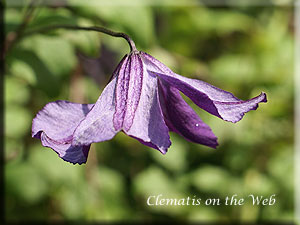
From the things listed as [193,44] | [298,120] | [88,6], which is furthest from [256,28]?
[88,6]

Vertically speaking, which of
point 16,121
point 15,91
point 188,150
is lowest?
point 188,150

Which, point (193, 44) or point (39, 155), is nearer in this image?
point (39, 155)

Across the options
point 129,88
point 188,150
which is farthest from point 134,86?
point 188,150

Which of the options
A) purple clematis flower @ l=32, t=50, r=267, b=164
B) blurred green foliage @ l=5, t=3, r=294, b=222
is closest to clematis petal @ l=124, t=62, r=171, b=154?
purple clematis flower @ l=32, t=50, r=267, b=164

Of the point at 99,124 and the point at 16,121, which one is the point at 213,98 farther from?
the point at 16,121

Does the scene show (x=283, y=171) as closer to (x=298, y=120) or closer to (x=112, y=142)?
(x=298, y=120)

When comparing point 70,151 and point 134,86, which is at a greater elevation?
point 134,86

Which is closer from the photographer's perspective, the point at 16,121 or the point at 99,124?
the point at 99,124
